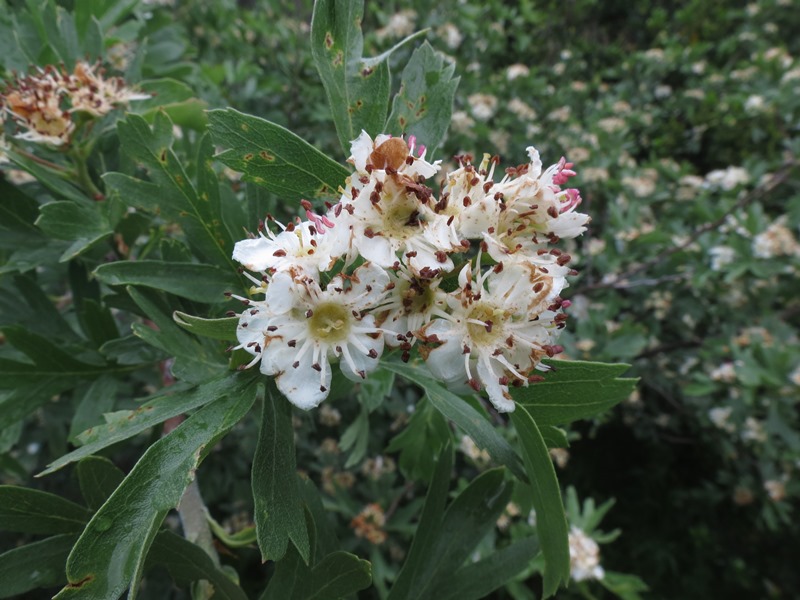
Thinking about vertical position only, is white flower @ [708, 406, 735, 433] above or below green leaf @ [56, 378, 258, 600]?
above

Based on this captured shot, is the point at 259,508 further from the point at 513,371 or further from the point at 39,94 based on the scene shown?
the point at 39,94

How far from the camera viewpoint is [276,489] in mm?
638

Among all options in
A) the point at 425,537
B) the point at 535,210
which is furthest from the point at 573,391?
the point at 425,537

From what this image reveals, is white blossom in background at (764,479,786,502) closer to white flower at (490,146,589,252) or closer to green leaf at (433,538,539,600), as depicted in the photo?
green leaf at (433,538,539,600)

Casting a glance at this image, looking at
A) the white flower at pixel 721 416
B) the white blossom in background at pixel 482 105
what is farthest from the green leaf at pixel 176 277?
the white flower at pixel 721 416

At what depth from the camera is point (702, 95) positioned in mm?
3498

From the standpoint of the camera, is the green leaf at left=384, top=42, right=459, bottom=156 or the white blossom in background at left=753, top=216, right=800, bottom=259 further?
the white blossom in background at left=753, top=216, right=800, bottom=259

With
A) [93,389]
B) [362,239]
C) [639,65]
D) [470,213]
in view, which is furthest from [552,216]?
[639,65]

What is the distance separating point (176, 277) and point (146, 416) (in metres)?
0.21

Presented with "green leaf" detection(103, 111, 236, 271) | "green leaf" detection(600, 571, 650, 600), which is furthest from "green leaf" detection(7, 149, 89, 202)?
"green leaf" detection(600, 571, 650, 600)

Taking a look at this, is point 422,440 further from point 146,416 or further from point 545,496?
point 146,416

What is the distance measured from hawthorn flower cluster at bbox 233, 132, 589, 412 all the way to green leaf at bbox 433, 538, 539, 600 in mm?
373

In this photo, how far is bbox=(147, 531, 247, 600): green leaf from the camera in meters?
0.69

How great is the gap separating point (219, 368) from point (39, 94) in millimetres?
543
